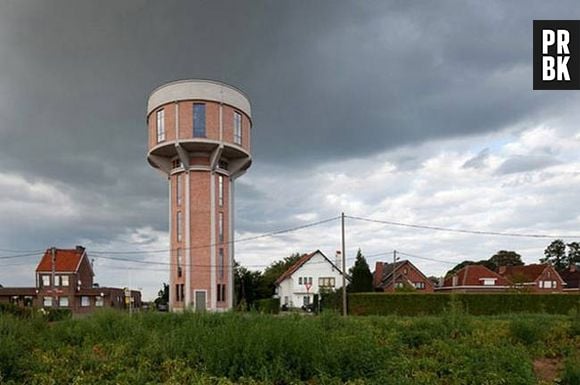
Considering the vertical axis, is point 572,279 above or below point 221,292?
below

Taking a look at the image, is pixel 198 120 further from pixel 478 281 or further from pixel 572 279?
pixel 572 279

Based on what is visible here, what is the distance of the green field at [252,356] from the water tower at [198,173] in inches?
985

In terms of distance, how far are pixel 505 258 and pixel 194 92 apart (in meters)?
54.1

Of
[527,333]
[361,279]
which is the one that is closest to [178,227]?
[361,279]

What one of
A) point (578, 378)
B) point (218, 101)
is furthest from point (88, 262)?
point (578, 378)

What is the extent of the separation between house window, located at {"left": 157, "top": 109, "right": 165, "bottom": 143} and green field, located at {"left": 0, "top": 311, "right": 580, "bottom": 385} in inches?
1039

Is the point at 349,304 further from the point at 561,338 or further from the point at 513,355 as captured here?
the point at 513,355

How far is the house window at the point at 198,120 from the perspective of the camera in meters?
33.7

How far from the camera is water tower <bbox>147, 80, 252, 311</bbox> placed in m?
33.8

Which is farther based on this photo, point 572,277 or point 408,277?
point 572,277

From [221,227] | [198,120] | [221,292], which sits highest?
[198,120]

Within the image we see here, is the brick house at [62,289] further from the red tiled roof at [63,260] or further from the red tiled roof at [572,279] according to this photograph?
the red tiled roof at [572,279]

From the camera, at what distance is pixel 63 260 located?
50.8m

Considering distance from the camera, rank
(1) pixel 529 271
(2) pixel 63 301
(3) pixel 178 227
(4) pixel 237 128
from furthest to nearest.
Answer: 1. (1) pixel 529 271
2. (2) pixel 63 301
3. (4) pixel 237 128
4. (3) pixel 178 227
